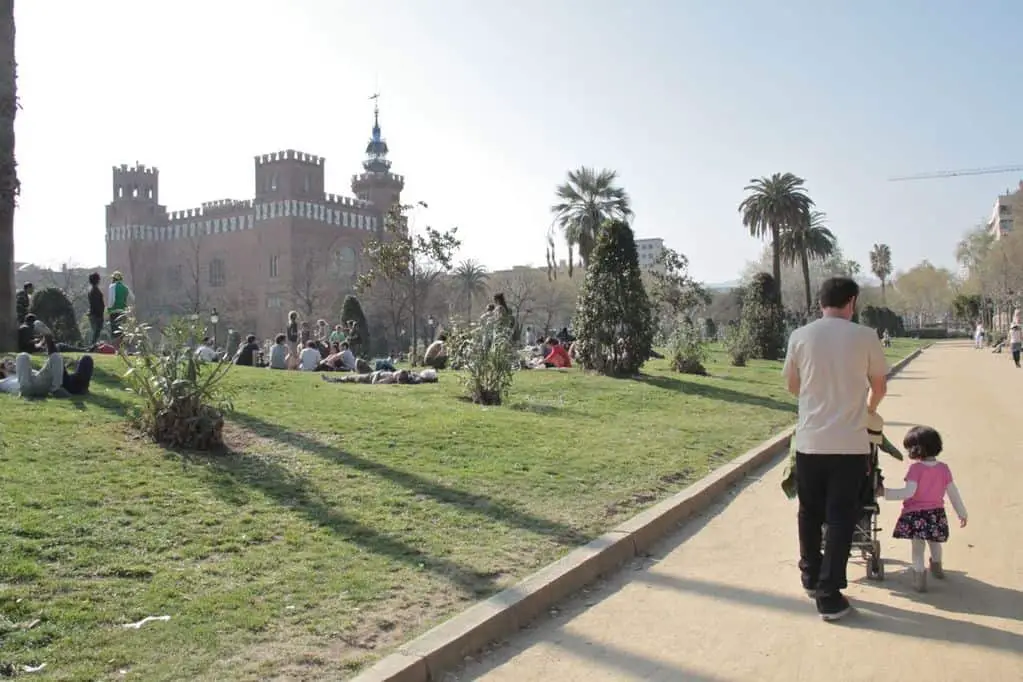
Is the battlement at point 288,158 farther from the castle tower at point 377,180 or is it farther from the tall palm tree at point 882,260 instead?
the tall palm tree at point 882,260

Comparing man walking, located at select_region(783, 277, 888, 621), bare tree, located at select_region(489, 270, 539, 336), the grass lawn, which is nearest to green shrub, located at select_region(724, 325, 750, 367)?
the grass lawn

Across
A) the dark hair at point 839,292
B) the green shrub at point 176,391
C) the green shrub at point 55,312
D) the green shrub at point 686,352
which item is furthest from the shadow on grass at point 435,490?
the green shrub at point 55,312

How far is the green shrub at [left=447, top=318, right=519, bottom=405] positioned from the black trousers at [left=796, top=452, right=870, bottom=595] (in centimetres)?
847

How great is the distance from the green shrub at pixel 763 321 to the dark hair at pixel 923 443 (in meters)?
27.8

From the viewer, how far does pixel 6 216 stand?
46.4 feet

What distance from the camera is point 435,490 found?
741 centimetres

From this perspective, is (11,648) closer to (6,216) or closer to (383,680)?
(383,680)

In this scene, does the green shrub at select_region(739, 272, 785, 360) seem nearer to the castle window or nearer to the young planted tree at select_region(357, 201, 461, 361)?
the young planted tree at select_region(357, 201, 461, 361)

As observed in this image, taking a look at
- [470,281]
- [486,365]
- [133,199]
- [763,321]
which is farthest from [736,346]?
[133,199]

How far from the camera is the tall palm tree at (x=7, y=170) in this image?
1321cm

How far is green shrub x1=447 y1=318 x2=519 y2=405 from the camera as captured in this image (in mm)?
13383

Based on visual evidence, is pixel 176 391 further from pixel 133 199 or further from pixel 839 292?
pixel 133 199

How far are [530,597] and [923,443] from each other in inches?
101

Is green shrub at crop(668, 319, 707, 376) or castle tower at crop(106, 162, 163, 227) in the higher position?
castle tower at crop(106, 162, 163, 227)
